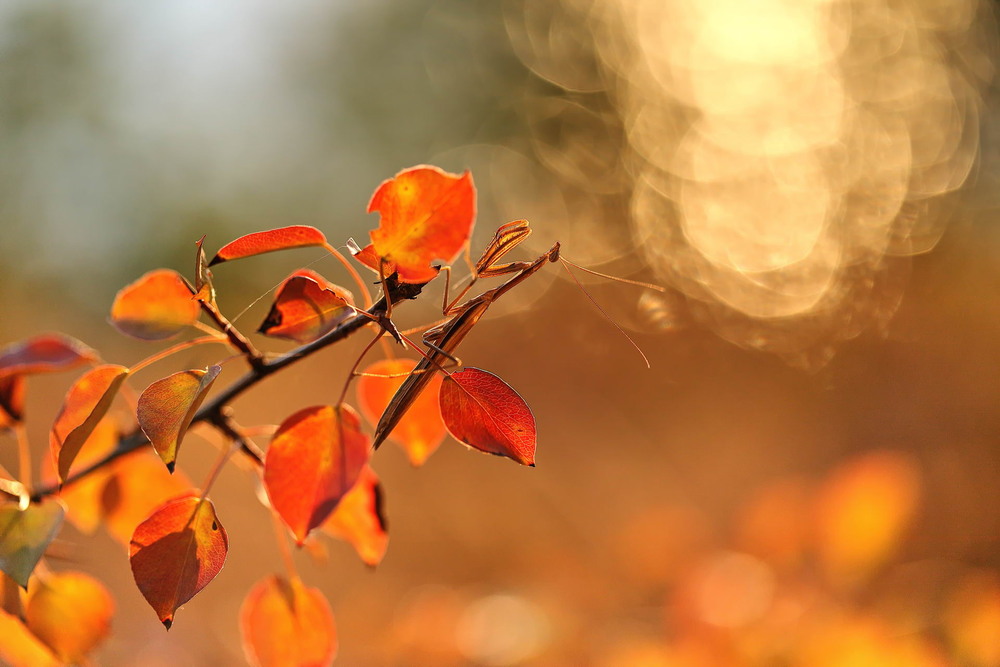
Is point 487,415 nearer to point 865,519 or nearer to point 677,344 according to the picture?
point 865,519

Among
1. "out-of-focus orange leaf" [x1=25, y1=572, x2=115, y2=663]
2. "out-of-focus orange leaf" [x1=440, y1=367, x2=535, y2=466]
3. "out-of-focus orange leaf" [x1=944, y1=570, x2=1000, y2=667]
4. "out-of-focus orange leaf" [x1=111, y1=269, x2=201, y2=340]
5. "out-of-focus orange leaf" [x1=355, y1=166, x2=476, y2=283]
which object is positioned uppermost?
"out-of-focus orange leaf" [x1=944, y1=570, x2=1000, y2=667]

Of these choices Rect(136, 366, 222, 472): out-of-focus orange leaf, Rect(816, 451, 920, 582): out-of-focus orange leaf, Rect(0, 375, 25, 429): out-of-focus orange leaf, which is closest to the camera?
Rect(136, 366, 222, 472): out-of-focus orange leaf

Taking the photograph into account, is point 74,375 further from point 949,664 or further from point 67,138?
point 67,138

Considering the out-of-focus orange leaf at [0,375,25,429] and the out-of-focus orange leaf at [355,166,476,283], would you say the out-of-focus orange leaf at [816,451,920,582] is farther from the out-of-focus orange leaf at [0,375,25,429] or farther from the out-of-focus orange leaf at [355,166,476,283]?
the out-of-focus orange leaf at [0,375,25,429]

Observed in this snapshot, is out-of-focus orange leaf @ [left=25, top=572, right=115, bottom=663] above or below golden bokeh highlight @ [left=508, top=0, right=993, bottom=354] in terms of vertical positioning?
below

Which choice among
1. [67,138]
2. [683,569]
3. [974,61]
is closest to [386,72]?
[67,138]

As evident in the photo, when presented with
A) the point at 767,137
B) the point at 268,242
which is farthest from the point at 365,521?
the point at 767,137

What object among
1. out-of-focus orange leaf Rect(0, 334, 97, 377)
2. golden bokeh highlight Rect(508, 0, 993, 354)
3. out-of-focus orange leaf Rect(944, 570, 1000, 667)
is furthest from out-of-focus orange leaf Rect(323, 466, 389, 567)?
golden bokeh highlight Rect(508, 0, 993, 354)

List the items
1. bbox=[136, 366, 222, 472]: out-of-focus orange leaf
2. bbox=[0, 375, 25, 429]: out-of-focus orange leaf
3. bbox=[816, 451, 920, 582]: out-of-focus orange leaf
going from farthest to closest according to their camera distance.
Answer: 1. bbox=[816, 451, 920, 582]: out-of-focus orange leaf
2. bbox=[0, 375, 25, 429]: out-of-focus orange leaf
3. bbox=[136, 366, 222, 472]: out-of-focus orange leaf

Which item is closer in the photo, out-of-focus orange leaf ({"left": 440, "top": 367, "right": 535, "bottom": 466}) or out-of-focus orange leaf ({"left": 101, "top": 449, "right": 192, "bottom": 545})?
out-of-focus orange leaf ({"left": 440, "top": 367, "right": 535, "bottom": 466})
